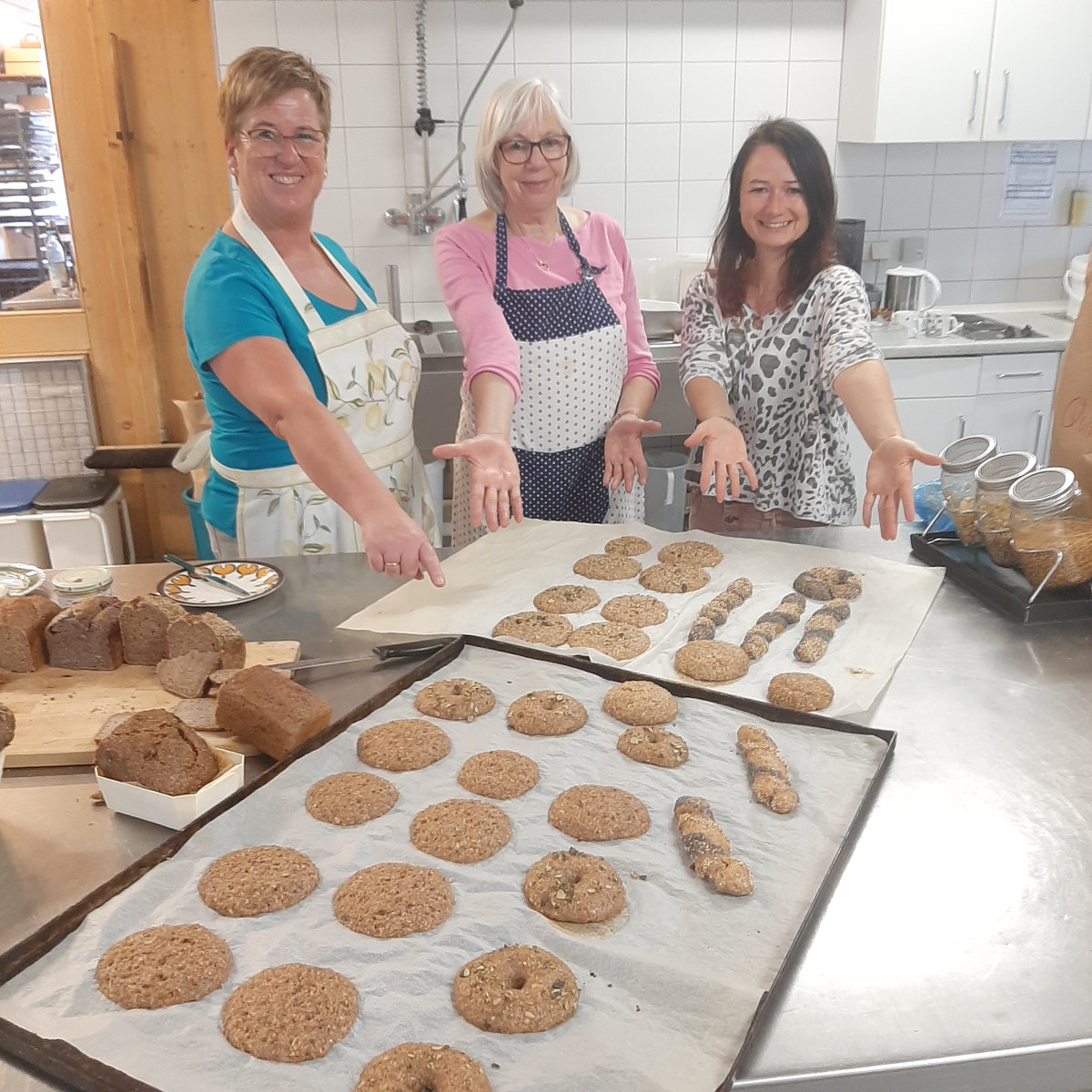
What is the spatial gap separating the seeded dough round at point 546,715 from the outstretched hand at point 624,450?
903mm

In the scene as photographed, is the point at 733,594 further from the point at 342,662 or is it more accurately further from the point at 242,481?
the point at 242,481

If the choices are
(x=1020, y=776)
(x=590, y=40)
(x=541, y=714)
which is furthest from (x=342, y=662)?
(x=590, y=40)

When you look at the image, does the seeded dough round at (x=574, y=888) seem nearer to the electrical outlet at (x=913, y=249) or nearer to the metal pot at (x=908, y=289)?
the metal pot at (x=908, y=289)

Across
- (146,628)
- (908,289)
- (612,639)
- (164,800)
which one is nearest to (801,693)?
(612,639)

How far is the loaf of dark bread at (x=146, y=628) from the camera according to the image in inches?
52.0

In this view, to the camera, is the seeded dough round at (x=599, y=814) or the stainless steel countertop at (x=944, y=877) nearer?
the stainless steel countertop at (x=944, y=877)

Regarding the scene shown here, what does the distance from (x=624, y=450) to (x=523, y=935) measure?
1336 millimetres

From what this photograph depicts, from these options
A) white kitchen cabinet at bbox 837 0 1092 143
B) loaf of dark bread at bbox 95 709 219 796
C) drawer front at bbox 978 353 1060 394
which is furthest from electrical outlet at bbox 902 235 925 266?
loaf of dark bread at bbox 95 709 219 796

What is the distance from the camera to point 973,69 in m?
3.41

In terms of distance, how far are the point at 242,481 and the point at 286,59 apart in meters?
0.75

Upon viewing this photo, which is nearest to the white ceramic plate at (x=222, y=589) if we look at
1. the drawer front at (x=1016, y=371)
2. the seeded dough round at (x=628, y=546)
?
the seeded dough round at (x=628, y=546)

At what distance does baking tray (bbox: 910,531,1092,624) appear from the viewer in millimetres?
1434

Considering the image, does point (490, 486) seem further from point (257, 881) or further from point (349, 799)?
point (257, 881)

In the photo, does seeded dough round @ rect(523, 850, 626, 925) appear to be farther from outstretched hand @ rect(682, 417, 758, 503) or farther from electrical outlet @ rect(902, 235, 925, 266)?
electrical outlet @ rect(902, 235, 925, 266)
